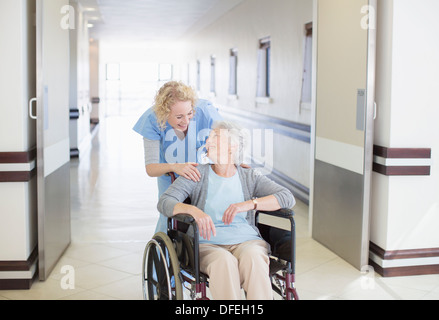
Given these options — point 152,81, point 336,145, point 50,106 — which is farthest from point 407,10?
point 152,81

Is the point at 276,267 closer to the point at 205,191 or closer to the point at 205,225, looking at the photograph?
the point at 205,225

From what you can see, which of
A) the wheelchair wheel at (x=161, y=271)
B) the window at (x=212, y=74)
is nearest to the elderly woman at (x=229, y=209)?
the wheelchair wheel at (x=161, y=271)

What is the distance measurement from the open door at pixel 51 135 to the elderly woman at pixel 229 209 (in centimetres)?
116

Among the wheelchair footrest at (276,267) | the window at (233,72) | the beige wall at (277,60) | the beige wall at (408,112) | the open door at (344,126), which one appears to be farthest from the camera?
the window at (233,72)

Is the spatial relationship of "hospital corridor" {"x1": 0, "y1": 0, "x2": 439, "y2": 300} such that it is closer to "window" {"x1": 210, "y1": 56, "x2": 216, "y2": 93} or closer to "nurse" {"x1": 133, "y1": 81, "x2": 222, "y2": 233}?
"nurse" {"x1": 133, "y1": 81, "x2": 222, "y2": 233}

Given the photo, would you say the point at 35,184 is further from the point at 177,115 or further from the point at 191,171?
the point at 191,171

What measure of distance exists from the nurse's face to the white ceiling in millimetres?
6790

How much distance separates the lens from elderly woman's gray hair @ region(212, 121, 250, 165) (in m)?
2.51

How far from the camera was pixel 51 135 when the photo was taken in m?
3.48

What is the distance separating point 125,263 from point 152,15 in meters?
8.58

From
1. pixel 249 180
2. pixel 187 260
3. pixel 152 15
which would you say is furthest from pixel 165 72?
pixel 187 260

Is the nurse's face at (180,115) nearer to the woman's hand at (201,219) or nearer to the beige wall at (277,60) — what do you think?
the woman's hand at (201,219)

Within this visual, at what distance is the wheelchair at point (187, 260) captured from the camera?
7.46 feet
